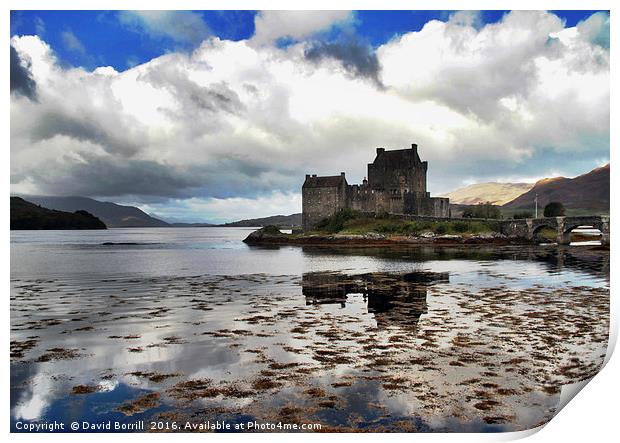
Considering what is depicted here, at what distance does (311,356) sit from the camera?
9.50 meters

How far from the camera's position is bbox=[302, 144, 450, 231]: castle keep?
67625 mm

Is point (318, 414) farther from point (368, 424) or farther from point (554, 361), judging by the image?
point (554, 361)

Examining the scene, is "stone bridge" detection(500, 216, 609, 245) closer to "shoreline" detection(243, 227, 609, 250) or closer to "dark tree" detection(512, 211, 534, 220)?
"shoreline" detection(243, 227, 609, 250)

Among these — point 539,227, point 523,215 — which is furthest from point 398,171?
point 539,227

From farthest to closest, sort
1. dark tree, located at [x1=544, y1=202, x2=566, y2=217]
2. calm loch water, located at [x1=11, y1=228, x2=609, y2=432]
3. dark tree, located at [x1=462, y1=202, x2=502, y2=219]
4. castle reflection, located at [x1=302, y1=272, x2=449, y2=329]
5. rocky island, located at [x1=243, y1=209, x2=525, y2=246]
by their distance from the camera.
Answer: dark tree, located at [x1=462, y1=202, x2=502, y2=219] → rocky island, located at [x1=243, y1=209, x2=525, y2=246] → dark tree, located at [x1=544, y1=202, x2=566, y2=217] → castle reflection, located at [x1=302, y1=272, x2=449, y2=329] → calm loch water, located at [x1=11, y1=228, x2=609, y2=432]

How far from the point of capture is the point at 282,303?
1664 centimetres

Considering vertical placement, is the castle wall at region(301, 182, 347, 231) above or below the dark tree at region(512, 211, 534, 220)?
above

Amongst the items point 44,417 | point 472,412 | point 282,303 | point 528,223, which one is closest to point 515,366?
point 472,412

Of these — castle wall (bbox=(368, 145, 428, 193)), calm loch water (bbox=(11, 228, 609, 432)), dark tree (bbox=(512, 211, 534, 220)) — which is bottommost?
calm loch water (bbox=(11, 228, 609, 432))

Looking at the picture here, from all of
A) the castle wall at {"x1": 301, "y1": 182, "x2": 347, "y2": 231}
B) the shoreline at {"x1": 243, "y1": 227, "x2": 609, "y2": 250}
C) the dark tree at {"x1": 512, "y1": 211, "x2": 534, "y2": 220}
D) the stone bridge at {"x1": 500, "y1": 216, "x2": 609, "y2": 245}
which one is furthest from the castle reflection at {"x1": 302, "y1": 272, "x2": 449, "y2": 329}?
the castle wall at {"x1": 301, "y1": 182, "x2": 347, "y2": 231}

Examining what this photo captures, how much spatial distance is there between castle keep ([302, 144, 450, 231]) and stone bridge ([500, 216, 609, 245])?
12.3m

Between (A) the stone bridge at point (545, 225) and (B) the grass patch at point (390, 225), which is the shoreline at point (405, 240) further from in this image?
(B) the grass patch at point (390, 225)

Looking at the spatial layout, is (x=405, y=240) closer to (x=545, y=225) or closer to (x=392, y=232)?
(x=392, y=232)

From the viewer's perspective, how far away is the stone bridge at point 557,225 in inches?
1853
